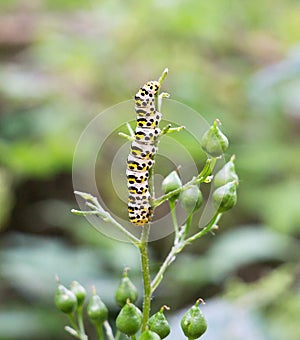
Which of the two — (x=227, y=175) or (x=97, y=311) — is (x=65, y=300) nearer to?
(x=97, y=311)

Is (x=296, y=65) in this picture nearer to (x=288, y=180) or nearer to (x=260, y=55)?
(x=288, y=180)

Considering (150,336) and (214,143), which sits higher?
(214,143)

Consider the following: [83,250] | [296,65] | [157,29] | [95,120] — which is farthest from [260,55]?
[296,65]

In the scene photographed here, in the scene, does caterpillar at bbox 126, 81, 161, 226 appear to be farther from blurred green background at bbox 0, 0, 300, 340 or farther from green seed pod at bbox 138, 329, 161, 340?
blurred green background at bbox 0, 0, 300, 340

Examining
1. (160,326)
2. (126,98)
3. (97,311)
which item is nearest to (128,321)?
(160,326)

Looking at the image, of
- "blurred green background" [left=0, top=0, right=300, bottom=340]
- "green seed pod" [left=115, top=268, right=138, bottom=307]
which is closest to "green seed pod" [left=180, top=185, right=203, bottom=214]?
"green seed pod" [left=115, top=268, right=138, bottom=307]

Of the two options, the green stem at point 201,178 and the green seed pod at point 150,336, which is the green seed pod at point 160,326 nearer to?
the green seed pod at point 150,336
